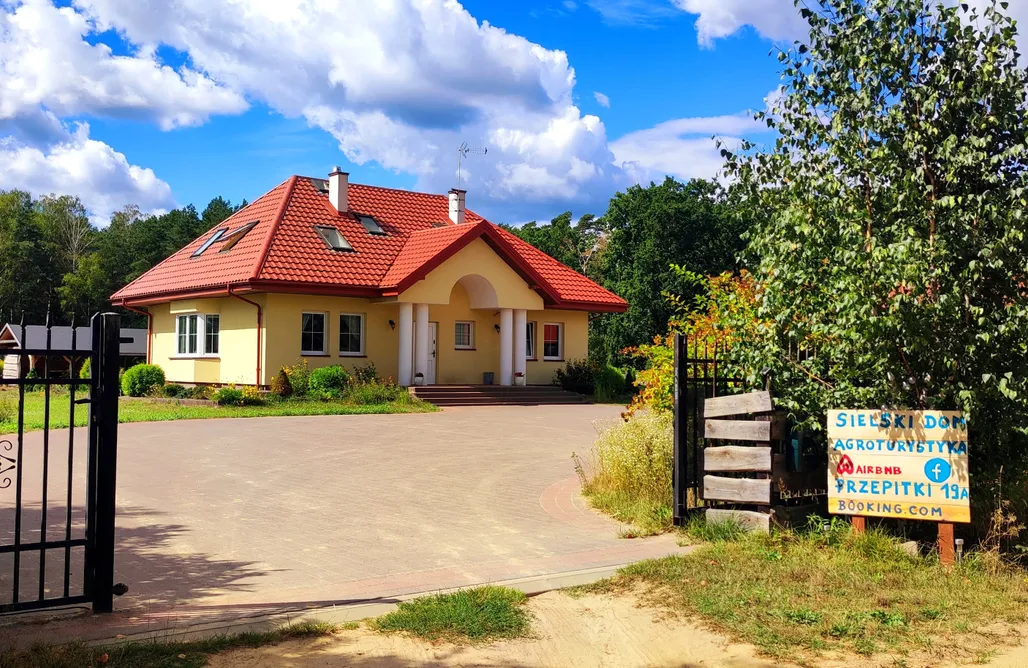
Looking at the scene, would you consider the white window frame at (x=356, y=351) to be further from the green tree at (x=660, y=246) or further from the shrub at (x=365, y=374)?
the green tree at (x=660, y=246)

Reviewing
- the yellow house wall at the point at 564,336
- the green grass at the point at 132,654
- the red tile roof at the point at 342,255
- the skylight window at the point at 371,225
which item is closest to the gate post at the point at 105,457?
the green grass at the point at 132,654

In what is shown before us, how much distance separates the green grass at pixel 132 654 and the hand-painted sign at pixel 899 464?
5.00 m

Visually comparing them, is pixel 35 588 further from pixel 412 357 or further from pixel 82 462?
pixel 412 357

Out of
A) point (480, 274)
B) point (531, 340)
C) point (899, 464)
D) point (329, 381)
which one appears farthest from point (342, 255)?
point (899, 464)

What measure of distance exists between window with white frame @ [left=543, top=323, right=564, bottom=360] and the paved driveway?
1472 centimetres

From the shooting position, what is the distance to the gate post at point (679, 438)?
8719 mm

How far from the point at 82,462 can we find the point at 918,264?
36.7 feet

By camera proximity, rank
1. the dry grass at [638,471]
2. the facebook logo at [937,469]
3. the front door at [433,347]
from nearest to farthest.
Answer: the facebook logo at [937,469]
the dry grass at [638,471]
the front door at [433,347]

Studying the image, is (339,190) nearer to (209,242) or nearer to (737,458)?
(209,242)

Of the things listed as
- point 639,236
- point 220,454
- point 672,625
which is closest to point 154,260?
point 639,236

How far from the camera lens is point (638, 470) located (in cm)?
972

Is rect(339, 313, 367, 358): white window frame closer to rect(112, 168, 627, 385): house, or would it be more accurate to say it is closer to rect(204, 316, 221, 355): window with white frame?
rect(112, 168, 627, 385): house

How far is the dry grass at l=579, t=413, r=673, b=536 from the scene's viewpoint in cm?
923

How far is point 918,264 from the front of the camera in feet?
23.4
